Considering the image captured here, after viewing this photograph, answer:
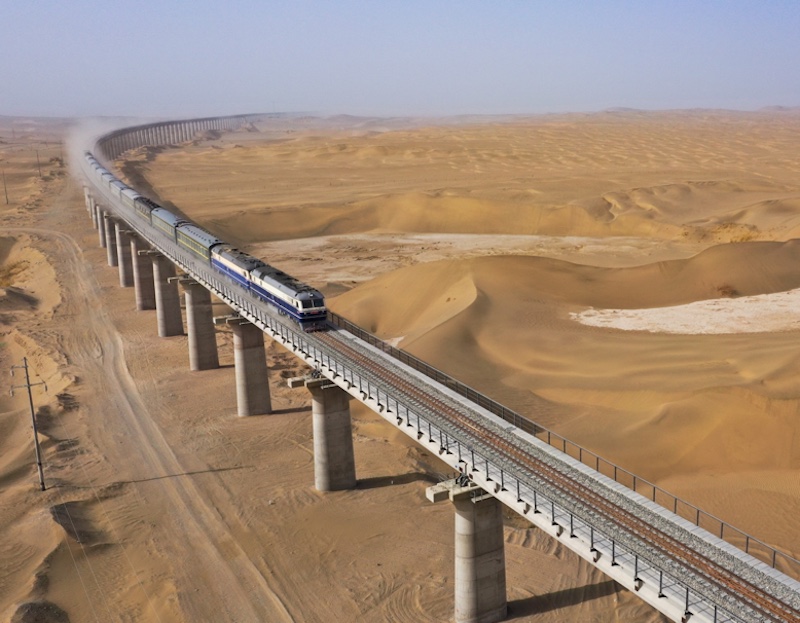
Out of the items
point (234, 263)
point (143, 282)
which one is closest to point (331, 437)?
point (234, 263)

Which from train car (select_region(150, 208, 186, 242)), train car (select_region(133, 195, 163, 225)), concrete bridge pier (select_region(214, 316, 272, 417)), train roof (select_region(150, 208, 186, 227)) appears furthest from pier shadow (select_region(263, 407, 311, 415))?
train car (select_region(133, 195, 163, 225))

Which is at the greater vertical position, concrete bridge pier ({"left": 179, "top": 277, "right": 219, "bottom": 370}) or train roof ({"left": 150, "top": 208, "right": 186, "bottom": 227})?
train roof ({"left": 150, "top": 208, "right": 186, "bottom": 227})

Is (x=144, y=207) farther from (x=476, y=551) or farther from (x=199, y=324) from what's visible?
(x=476, y=551)

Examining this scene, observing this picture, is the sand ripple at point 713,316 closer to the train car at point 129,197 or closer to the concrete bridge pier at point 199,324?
the concrete bridge pier at point 199,324

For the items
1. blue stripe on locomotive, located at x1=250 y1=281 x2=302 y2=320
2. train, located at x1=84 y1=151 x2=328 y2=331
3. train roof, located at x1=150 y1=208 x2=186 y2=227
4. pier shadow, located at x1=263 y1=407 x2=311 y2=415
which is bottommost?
pier shadow, located at x1=263 y1=407 x2=311 y2=415

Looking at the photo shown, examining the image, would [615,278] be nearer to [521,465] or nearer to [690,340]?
[690,340]

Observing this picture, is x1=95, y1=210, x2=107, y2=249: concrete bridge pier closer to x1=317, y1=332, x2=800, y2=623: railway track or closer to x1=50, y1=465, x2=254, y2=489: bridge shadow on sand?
x1=50, y1=465, x2=254, y2=489: bridge shadow on sand

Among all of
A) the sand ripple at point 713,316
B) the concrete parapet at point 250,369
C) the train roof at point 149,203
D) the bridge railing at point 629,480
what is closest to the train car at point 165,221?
the train roof at point 149,203
